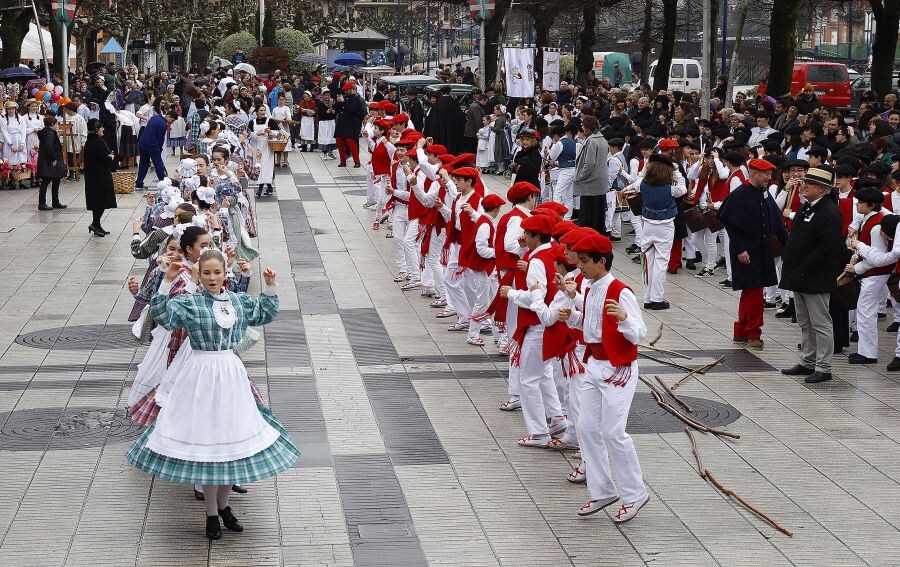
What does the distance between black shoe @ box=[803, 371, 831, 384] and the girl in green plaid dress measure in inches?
220

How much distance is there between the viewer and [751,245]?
521 inches

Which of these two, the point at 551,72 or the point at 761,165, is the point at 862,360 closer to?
the point at 761,165

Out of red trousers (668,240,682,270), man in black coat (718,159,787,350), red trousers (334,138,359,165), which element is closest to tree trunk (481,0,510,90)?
red trousers (334,138,359,165)

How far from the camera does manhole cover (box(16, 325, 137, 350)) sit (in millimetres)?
12953

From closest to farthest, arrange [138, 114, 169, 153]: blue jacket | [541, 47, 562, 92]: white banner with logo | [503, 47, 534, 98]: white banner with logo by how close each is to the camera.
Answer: [138, 114, 169, 153]: blue jacket < [503, 47, 534, 98]: white banner with logo < [541, 47, 562, 92]: white banner with logo

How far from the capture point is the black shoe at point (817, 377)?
11711 mm

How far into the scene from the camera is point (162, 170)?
26.1 meters

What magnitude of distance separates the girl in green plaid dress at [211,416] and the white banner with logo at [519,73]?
2303cm

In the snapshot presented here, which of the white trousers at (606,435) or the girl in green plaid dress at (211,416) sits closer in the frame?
the girl in green plaid dress at (211,416)

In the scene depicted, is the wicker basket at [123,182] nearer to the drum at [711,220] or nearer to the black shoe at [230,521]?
the drum at [711,220]

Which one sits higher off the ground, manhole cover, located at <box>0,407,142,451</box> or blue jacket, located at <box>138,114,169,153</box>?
blue jacket, located at <box>138,114,169,153</box>

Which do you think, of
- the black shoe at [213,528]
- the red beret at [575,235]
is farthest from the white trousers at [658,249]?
the black shoe at [213,528]

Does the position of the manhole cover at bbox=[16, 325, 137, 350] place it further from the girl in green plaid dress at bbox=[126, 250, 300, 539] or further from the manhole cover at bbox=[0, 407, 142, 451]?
the girl in green plaid dress at bbox=[126, 250, 300, 539]

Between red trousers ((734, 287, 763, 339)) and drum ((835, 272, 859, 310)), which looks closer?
drum ((835, 272, 859, 310))
